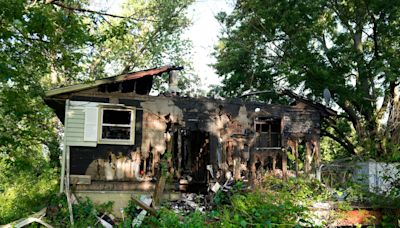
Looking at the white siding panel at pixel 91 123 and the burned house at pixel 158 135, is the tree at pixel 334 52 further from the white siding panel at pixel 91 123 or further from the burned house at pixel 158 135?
the white siding panel at pixel 91 123

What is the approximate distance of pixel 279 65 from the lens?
63.0 feet

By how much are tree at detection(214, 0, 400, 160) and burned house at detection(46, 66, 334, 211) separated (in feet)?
12.6

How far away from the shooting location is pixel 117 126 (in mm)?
12672

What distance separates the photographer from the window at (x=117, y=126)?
497 inches

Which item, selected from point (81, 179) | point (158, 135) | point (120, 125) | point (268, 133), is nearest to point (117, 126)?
point (120, 125)

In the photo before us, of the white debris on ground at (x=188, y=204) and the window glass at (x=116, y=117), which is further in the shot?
the window glass at (x=116, y=117)

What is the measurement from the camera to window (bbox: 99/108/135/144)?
12617 millimetres

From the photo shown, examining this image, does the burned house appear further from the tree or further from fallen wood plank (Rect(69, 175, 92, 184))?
the tree

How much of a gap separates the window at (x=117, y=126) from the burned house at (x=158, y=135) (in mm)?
32

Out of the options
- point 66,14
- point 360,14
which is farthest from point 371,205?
point 360,14

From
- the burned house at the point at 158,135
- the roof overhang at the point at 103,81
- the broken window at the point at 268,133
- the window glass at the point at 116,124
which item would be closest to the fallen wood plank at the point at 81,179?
the burned house at the point at 158,135

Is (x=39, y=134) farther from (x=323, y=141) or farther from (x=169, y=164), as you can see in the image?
(x=323, y=141)

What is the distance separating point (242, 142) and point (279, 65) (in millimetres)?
6828

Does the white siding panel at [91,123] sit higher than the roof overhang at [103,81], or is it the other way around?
the roof overhang at [103,81]
